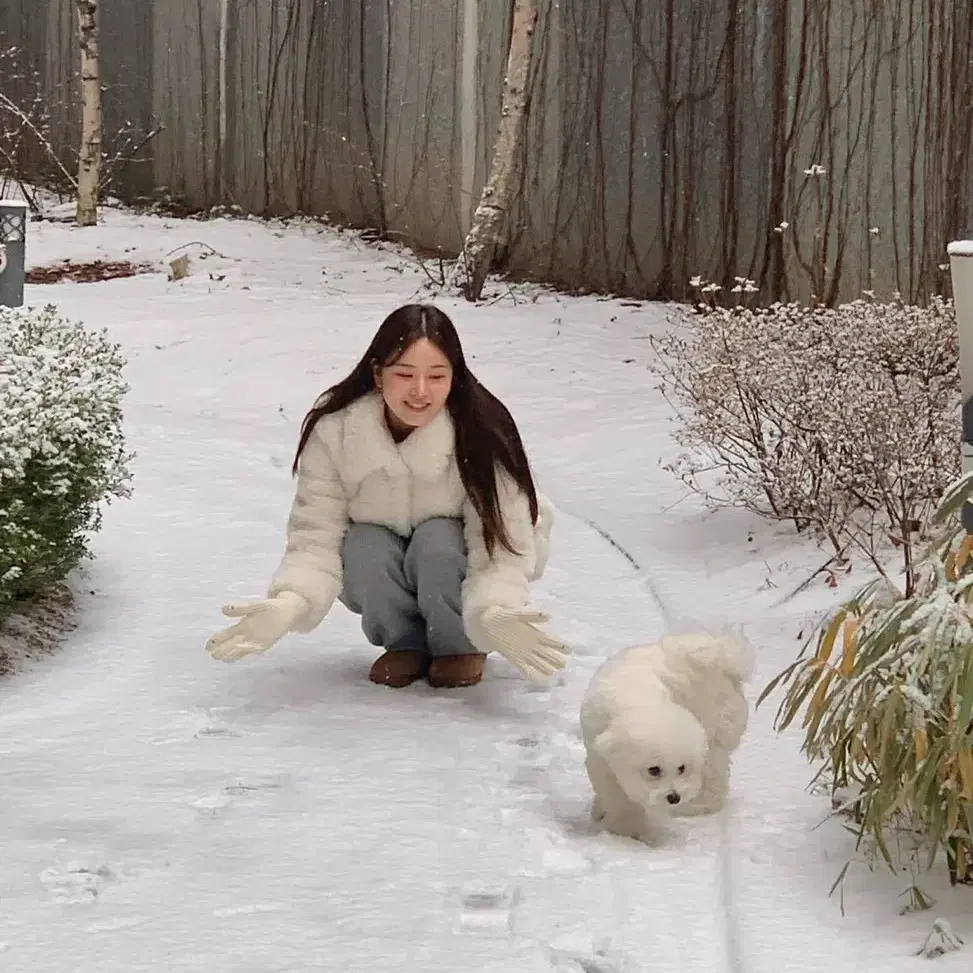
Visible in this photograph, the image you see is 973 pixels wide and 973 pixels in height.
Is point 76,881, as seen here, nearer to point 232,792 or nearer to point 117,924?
point 117,924

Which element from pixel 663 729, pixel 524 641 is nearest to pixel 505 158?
pixel 524 641

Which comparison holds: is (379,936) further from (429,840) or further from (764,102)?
(764,102)

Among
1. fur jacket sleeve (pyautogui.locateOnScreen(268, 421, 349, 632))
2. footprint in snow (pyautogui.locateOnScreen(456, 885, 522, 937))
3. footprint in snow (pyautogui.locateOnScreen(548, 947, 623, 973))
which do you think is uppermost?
fur jacket sleeve (pyautogui.locateOnScreen(268, 421, 349, 632))

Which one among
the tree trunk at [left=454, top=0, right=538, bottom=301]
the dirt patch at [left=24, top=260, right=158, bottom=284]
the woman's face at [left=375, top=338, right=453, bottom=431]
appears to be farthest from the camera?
the dirt patch at [left=24, top=260, right=158, bottom=284]

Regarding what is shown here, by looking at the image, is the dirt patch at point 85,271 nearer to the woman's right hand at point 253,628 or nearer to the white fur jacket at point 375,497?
the white fur jacket at point 375,497

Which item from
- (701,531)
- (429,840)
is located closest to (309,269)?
(701,531)

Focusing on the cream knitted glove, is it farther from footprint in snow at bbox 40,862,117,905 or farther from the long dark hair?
footprint in snow at bbox 40,862,117,905

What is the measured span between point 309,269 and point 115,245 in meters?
1.83

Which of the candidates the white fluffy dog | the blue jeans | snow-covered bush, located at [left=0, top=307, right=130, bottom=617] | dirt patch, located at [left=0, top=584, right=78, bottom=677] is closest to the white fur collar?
the blue jeans

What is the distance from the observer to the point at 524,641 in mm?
3734

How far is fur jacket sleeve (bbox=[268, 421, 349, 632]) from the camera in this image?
388 centimetres

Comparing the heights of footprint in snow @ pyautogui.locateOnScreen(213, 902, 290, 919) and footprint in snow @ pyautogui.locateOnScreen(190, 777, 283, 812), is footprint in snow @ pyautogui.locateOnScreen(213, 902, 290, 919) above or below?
below

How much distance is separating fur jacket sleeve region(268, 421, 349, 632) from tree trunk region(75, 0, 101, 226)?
8.65 m

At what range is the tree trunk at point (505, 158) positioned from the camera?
9289 millimetres
